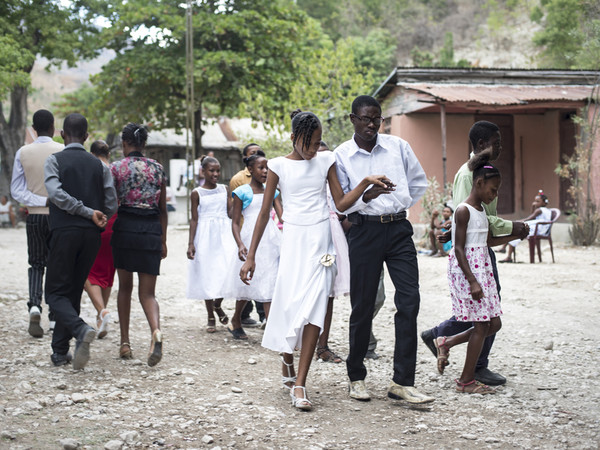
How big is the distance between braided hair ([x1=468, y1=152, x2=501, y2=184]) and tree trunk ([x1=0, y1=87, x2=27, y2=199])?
2507 cm

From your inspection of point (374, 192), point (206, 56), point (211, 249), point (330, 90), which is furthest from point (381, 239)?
point (206, 56)

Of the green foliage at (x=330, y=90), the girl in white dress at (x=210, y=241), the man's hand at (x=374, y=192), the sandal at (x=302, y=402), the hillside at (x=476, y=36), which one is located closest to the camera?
the man's hand at (x=374, y=192)

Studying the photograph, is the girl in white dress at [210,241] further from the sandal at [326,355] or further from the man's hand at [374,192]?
the man's hand at [374,192]

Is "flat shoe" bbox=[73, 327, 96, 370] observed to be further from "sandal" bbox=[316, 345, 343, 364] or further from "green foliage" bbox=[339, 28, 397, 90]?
"green foliage" bbox=[339, 28, 397, 90]

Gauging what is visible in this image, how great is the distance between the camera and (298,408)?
189 inches

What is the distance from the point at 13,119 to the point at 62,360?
24.4m

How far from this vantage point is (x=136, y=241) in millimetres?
5922

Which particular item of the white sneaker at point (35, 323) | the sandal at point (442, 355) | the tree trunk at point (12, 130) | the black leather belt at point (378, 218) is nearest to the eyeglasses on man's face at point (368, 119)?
the black leather belt at point (378, 218)

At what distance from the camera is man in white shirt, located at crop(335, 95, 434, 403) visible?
15.9 ft

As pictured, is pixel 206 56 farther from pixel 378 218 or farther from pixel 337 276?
pixel 378 218

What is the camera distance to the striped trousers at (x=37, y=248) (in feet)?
22.1

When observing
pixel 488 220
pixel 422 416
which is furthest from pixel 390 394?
pixel 488 220

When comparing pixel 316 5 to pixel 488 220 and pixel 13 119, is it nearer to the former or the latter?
pixel 13 119

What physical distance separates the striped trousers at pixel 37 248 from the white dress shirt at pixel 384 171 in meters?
3.08
